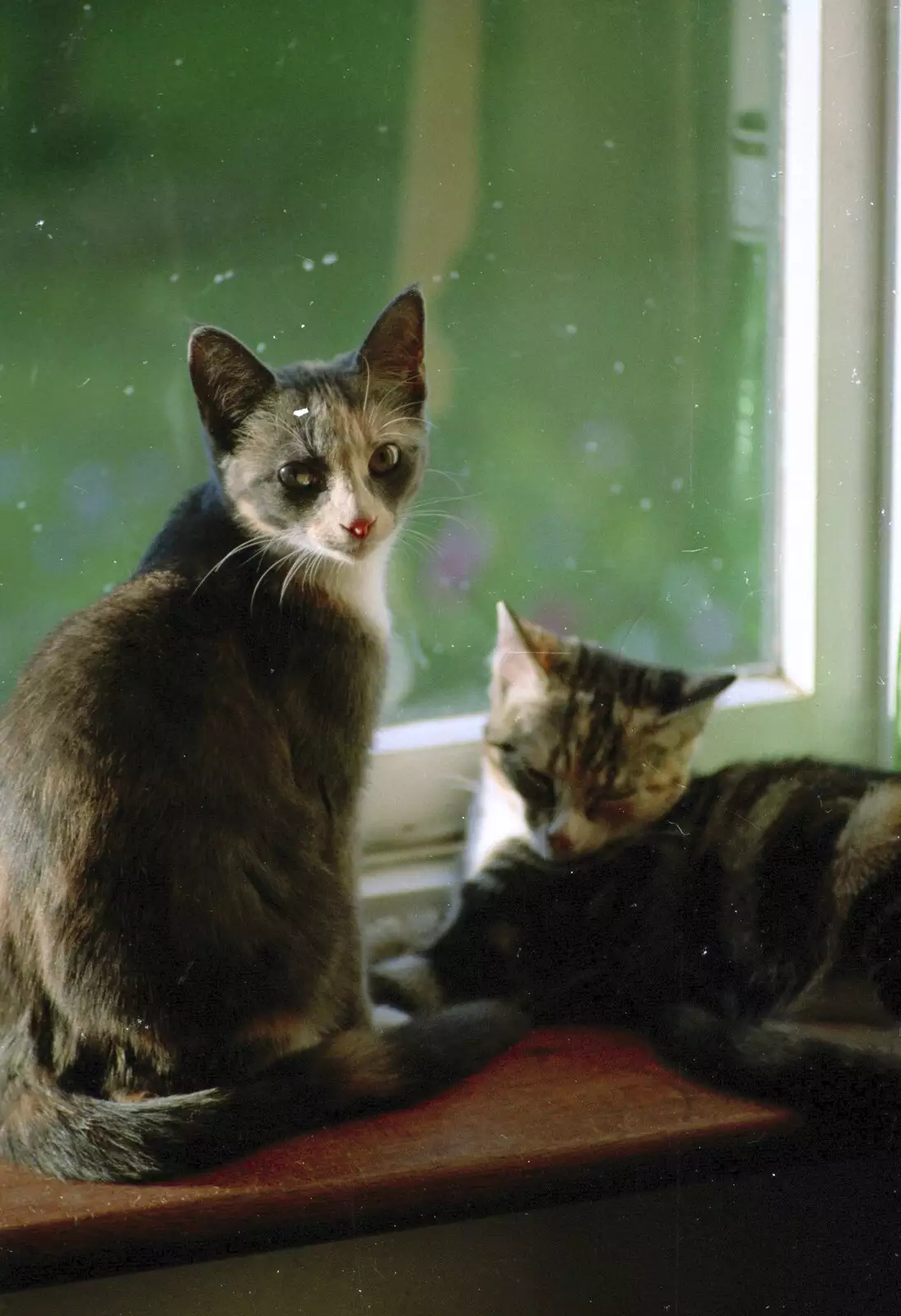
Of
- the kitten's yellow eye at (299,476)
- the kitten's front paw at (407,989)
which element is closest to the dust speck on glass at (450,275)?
the kitten's yellow eye at (299,476)

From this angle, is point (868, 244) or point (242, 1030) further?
point (868, 244)

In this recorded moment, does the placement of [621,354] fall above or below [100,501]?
above

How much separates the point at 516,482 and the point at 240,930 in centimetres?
47

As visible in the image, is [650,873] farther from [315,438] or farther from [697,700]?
[315,438]

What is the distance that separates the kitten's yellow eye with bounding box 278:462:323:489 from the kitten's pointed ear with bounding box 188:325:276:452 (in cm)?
5

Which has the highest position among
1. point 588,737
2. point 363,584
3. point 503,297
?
point 503,297

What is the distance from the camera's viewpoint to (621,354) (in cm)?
112

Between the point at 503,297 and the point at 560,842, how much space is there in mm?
488

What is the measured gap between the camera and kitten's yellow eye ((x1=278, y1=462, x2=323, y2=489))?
38.9 inches

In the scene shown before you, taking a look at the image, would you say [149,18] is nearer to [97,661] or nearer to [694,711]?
[97,661]

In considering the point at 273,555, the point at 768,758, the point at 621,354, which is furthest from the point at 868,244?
the point at 273,555

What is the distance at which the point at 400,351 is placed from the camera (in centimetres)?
102

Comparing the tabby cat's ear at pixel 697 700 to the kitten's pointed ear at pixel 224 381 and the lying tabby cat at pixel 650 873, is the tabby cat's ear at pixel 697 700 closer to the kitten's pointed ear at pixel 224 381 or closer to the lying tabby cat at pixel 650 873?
the lying tabby cat at pixel 650 873

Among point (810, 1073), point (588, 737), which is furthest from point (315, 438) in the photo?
point (810, 1073)
